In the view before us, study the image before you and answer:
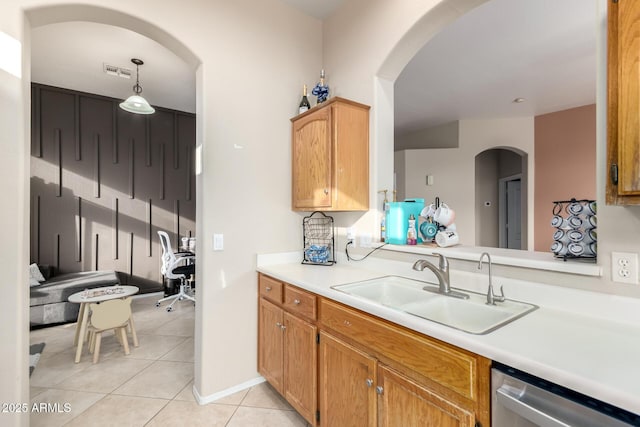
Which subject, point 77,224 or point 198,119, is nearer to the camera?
point 198,119

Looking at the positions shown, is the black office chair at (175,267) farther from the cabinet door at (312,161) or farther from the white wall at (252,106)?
the cabinet door at (312,161)

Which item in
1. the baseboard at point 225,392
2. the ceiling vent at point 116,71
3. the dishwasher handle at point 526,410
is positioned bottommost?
the baseboard at point 225,392

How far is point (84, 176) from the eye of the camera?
13.8 ft

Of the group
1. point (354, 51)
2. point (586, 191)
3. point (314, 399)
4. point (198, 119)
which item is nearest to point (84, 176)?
point (198, 119)

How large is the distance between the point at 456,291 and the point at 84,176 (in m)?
4.95

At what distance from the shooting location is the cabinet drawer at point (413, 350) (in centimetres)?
97

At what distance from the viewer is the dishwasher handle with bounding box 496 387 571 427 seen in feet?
2.53

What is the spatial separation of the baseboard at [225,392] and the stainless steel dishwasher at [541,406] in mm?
1792

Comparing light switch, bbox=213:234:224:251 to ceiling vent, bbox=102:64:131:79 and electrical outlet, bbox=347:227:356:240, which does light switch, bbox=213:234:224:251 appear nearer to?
electrical outlet, bbox=347:227:356:240

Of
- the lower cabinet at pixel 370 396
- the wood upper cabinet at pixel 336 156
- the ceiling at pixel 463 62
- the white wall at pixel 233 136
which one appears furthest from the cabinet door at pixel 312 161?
the ceiling at pixel 463 62

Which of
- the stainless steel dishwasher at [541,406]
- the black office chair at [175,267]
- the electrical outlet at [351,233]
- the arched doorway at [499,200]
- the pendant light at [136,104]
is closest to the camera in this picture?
the stainless steel dishwasher at [541,406]

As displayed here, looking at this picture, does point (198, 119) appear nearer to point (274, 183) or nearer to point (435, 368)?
point (274, 183)

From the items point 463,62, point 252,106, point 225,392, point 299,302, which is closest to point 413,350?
point 299,302

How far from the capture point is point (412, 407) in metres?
1.13
